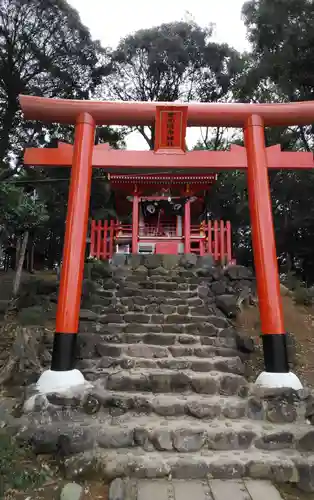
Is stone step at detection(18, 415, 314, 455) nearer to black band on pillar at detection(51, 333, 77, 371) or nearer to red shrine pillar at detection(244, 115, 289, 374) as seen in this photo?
black band on pillar at detection(51, 333, 77, 371)

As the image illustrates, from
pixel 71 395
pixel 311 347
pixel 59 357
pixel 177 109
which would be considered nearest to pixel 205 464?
pixel 71 395

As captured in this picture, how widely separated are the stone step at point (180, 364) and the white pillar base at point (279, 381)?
0.45m

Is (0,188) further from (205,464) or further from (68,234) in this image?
(205,464)

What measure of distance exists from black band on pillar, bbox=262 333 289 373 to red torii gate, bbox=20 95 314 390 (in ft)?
2.06

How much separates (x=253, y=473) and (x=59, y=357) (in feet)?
9.07

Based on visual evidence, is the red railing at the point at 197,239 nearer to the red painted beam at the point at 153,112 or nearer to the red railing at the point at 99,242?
the red railing at the point at 99,242

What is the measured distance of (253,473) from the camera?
11.4 feet

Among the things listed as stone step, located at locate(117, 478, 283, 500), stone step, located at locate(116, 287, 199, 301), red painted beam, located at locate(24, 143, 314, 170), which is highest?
red painted beam, located at locate(24, 143, 314, 170)

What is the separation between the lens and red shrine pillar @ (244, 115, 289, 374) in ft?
16.4

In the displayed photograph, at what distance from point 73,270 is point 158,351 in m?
1.88

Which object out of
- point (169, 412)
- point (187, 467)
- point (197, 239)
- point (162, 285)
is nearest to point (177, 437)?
point (187, 467)

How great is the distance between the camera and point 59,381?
457 cm

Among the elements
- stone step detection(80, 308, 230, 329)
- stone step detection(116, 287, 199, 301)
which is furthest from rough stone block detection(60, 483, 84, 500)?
stone step detection(116, 287, 199, 301)

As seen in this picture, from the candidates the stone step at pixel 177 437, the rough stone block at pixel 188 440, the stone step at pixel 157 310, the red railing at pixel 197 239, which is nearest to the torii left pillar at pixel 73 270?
the stone step at pixel 177 437
